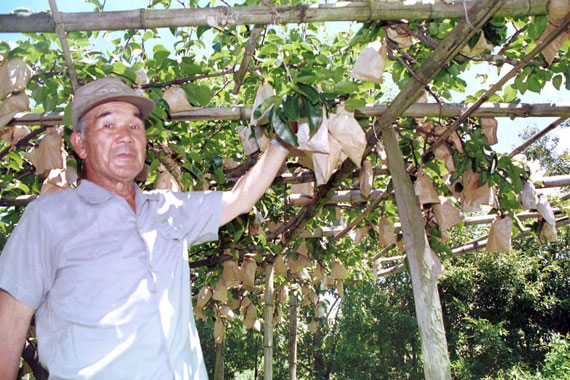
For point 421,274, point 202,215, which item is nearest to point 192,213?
point 202,215

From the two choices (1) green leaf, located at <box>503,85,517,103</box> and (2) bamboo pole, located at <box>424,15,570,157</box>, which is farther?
(1) green leaf, located at <box>503,85,517,103</box>

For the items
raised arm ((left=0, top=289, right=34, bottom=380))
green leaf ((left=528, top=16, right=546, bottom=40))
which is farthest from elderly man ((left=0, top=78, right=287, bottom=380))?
green leaf ((left=528, top=16, right=546, bottom=40))

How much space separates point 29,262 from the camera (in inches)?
43.8

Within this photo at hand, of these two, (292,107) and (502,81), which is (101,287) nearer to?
(292,107)

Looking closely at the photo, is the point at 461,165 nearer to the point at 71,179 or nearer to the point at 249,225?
the point at 249,225

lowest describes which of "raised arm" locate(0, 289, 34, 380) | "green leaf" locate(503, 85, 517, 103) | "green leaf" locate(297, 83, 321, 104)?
"raised arm" locate(0, 289, 34, 380)

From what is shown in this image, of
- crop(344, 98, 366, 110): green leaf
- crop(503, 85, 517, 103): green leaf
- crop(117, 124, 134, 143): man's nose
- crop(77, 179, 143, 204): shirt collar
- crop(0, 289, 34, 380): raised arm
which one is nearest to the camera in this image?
crop(0, 289, 34, 380): raised arm

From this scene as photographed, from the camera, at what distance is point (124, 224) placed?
1270 millimetres

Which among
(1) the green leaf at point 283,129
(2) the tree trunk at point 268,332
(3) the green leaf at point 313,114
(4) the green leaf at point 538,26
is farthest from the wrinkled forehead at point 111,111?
(2) the tree trunk at point 268,332

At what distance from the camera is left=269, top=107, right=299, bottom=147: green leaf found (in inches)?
57.2

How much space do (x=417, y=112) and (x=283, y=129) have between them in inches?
42.1

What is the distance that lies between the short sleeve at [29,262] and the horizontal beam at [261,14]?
75 centimetres

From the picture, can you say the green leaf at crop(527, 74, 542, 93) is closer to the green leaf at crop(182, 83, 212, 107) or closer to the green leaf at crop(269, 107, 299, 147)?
the green leaf at crop(269, 107, 299, 147)

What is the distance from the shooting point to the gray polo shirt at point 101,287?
Answer: 1073mm
